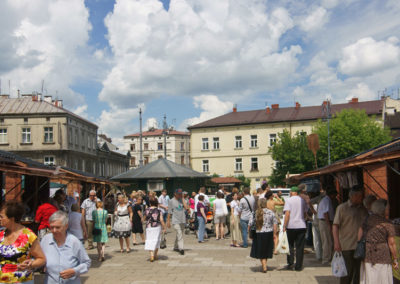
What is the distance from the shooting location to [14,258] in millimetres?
4766

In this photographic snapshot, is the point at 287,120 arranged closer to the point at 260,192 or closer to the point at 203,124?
the point at 203,124

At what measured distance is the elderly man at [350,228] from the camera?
729 cm

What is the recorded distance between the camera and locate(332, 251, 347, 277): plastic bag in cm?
707

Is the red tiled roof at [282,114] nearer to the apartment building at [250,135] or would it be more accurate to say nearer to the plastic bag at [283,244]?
the apartment building at [250,135]

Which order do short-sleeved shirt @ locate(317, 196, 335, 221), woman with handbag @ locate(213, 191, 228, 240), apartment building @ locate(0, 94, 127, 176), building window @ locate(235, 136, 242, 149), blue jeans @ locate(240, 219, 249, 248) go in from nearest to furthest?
short-sleeved shirt @ locate(317, 196, 335, 221) → blue jeans @ locate(240, 219, 249, 248) → woman with handbag @ locate(213, 191, 228, 240) → apartment building @ locate(0, 94, 127, 176) → building window @ locate(235, 136, 242, 149)

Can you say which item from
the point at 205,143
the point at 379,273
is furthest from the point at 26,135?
the point at 379,273

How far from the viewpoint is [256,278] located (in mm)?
9727

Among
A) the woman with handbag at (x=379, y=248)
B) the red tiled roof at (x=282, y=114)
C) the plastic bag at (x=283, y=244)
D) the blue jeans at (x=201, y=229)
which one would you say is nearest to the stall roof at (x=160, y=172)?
the blue jeans at (x=201, y=229)

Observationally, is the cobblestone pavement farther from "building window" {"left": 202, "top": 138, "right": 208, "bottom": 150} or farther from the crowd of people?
"building window" {"left": 202, "top": 138, "right": 208, "bottom": 150}

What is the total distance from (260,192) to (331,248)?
4.89 meters

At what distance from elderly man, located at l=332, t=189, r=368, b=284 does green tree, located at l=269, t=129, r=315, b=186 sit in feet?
154

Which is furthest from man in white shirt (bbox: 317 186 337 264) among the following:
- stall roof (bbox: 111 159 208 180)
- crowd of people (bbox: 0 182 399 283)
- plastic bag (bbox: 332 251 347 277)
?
stall roof (bbox: 111 159 208 180)

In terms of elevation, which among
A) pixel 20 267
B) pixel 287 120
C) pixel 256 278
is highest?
pixel 287 120

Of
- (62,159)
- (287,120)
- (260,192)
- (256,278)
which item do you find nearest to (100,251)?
(256,278)
